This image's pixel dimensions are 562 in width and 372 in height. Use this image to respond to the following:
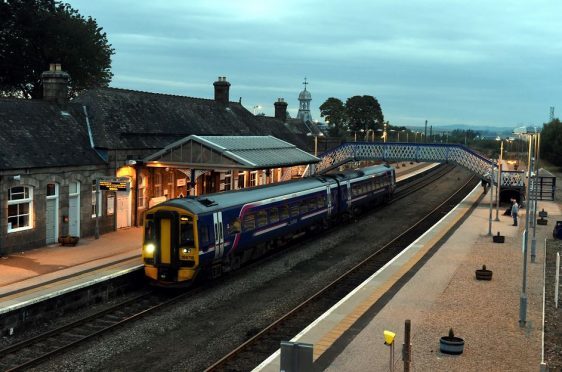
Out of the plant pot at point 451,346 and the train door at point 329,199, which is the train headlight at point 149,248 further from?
the train door at point 329,199

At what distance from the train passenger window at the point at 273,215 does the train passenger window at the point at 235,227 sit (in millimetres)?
3276

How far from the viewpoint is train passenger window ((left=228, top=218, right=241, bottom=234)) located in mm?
22366

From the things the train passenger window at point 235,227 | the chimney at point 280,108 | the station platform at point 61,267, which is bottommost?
the station platform at point 61,267

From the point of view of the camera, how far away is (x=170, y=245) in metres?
20.2

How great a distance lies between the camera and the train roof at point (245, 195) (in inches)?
813

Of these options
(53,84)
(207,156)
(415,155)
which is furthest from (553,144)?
(53,84)

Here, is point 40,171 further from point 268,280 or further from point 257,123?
point 257,123

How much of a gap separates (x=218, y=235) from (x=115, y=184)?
8709mm

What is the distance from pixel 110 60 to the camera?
6009cm

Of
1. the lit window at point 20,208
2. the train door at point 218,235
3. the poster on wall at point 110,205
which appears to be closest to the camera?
the train door at point 218,235

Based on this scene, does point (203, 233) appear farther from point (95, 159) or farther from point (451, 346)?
point (95, 159)

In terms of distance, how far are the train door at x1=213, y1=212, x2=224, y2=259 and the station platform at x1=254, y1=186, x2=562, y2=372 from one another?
534cm

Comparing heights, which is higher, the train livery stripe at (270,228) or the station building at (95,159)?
the station building at (95,159)

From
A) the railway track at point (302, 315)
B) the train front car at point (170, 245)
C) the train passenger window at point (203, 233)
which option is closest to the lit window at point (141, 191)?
the train front car at point (170, 245)
